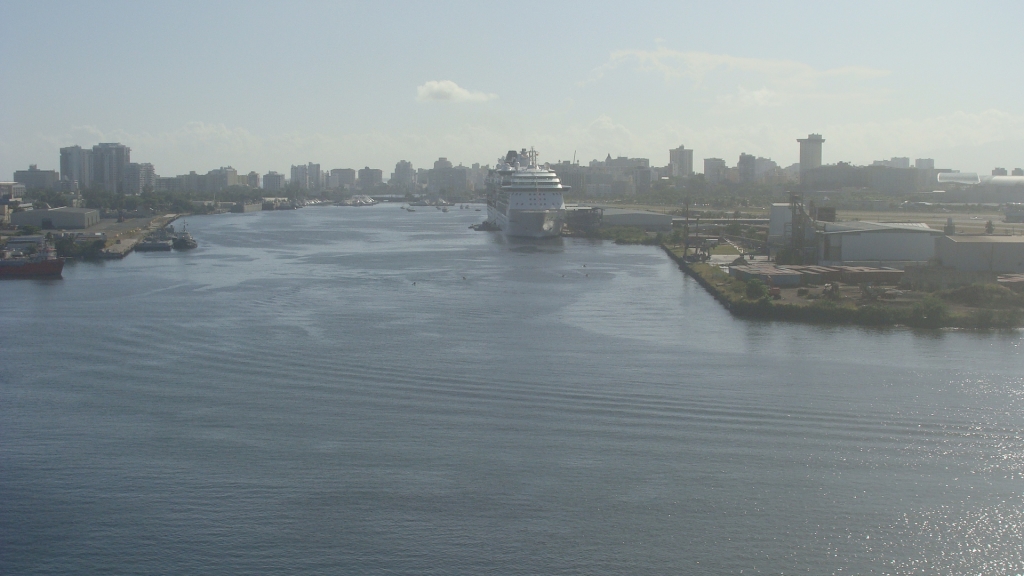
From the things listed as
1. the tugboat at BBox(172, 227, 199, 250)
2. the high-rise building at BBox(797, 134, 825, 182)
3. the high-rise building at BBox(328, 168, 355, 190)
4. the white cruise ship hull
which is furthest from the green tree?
the high-rise building at BBox(328, 168, 355, 190)

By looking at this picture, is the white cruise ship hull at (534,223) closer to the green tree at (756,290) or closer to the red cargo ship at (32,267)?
the red cargo ship at (32,267)

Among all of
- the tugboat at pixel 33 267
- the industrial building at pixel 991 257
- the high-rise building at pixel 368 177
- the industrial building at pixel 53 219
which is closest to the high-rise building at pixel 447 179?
the high-rise building at pixel 368 177

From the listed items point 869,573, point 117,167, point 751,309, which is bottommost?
point 869,573

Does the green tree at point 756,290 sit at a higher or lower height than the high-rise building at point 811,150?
lower

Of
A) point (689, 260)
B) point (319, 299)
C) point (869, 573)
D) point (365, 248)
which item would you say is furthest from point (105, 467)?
point (365, 248)

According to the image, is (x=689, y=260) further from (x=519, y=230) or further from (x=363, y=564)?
(x=363, y=564)

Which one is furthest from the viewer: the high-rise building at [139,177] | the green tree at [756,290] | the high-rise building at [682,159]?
the high-rise building at [682,159]
